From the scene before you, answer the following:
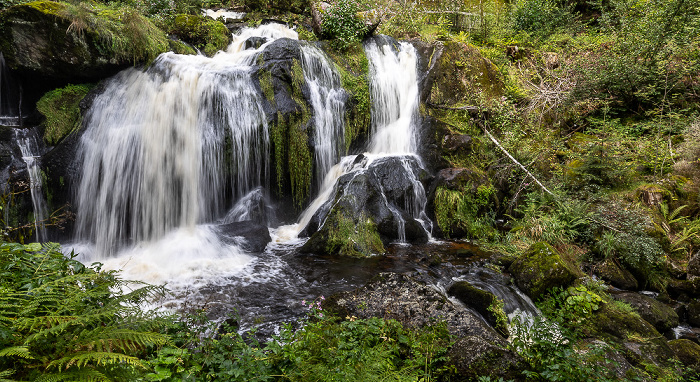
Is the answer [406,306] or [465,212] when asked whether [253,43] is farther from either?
[406,306]

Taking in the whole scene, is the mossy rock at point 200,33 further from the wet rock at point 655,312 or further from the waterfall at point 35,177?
the wet rock at point 655,312

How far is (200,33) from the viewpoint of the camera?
34.0 ft

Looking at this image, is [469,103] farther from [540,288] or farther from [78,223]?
[78,223]

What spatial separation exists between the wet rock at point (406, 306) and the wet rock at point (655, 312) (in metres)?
3.13

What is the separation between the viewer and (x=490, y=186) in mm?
8664

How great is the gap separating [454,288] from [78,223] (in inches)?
303

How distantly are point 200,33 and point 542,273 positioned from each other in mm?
11215

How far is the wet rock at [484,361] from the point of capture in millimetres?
2761

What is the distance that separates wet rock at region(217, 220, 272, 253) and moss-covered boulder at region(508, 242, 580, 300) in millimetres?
5041

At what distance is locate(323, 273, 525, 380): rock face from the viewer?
9.36ft

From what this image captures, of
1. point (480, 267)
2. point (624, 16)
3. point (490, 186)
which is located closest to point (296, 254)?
point (480, 267)

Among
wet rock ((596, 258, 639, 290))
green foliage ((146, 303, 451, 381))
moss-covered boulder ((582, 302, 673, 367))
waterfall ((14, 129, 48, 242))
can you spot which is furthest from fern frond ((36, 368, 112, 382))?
wet rock ((596, 258, 639, 290))

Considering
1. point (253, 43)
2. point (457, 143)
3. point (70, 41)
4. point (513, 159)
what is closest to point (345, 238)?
point (457, 143)

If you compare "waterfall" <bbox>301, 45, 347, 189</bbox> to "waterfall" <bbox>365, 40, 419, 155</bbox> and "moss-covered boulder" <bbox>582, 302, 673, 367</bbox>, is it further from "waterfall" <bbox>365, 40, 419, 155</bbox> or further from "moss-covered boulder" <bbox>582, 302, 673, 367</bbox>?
"moss-covered boulder" <bbox>582, 302, 673, 367</bbox>
